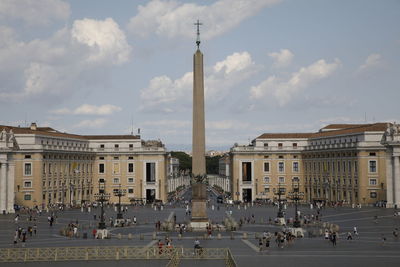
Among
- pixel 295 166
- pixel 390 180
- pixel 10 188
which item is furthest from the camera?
pixel 295 166

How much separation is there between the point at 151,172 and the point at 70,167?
51.1ft

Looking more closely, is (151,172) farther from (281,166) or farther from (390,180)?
(390,180)

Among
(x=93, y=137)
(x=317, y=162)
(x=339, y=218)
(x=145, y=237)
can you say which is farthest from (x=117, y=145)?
(x=145, y=237)

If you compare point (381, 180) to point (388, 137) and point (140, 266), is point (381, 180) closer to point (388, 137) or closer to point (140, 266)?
point (388, 137)

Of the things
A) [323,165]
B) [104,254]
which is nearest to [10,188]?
[104,254]

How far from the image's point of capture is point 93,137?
108 m

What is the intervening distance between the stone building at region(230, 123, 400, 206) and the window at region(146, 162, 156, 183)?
14.5 m

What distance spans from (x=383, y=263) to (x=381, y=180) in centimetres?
5798

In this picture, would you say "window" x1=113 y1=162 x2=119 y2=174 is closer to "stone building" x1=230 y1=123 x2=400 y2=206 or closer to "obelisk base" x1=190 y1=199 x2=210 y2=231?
"stone building" x1=230 y1=123 x2=400 y2=206

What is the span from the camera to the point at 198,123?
5131 centimetres

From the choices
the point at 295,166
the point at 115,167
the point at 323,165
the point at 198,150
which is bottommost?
the point at 198,150

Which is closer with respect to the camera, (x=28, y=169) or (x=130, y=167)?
(x=28, y=169)

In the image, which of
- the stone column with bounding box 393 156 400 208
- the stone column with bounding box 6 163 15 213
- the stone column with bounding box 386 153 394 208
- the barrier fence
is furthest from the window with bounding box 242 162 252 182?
the barrier fence

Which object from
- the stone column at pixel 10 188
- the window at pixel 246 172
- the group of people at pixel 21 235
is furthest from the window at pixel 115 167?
the group of people at pixel 21 235
